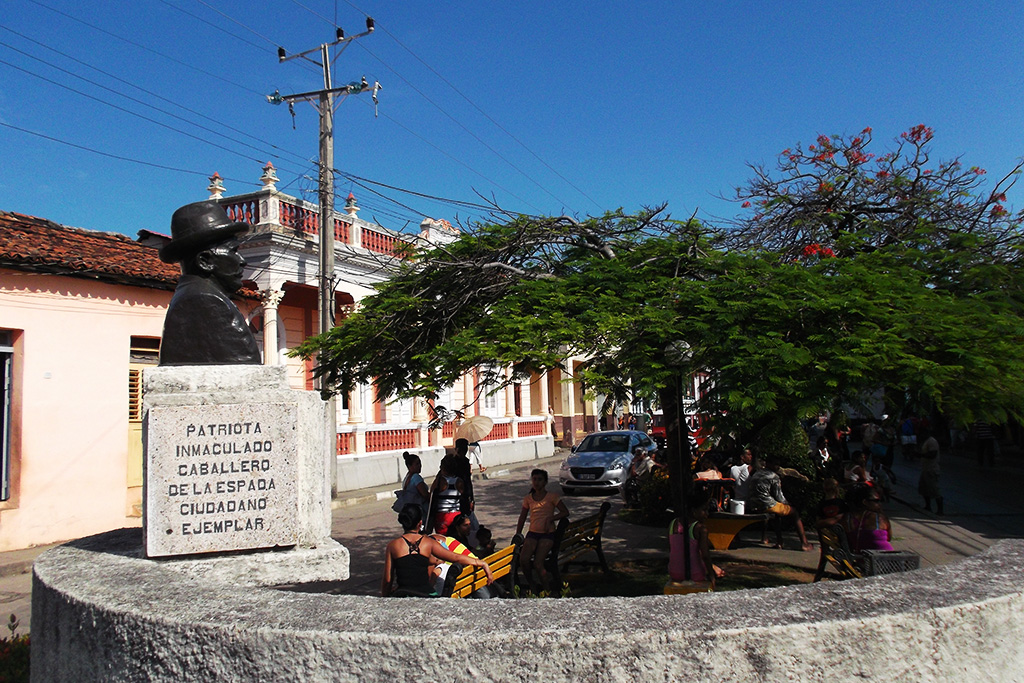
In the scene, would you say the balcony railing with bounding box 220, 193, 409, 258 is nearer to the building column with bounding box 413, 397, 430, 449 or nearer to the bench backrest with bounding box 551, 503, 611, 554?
the building column with bounding box 413, 397, 430, 449

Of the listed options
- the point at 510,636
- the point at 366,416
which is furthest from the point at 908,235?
the point at 366,416

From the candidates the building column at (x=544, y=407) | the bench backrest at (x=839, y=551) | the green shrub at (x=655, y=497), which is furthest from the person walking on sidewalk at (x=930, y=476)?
the building column at (x=544, y=407)

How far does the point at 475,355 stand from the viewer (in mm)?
5688

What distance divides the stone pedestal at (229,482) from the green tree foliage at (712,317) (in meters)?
2.02

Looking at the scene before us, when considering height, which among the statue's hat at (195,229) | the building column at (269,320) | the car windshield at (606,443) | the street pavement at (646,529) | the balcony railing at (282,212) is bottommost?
the street pavement at (646,529)

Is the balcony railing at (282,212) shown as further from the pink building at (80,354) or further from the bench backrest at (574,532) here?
the bench backrest at (574,532)

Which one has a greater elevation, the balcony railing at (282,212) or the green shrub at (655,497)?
the balcony railing at (282,212)

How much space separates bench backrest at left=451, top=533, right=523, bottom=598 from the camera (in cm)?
551

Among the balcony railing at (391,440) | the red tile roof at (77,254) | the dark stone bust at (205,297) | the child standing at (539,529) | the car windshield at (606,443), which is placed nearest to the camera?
the dark stone bust at (205,297)

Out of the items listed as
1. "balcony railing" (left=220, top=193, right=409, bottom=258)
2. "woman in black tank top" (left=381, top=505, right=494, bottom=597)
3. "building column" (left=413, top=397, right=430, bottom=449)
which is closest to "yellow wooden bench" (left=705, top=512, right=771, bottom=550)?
"woman in black tank top" (left=381, top=505, right=494, bottom=597)

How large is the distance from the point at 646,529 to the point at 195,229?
940 centimetres

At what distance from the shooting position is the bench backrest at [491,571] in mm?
5508

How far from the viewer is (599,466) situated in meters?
17.3

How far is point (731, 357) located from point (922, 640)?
9.76ft
